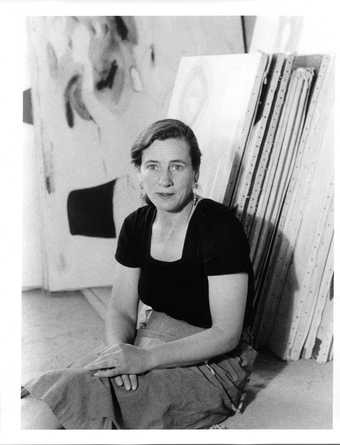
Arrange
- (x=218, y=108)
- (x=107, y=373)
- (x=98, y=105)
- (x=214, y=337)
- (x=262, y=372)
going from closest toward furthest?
(x=107, y=373) → (x=214, y=337) → (x=262, y=372) → (x=218, y=108) → (x=98, y=105)

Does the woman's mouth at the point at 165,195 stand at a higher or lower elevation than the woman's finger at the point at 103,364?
higher

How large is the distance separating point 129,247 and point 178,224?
19cm

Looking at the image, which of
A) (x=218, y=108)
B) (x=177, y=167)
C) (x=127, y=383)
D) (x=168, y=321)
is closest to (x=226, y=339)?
(x=168, y=321)

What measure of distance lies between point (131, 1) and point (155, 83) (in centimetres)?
83

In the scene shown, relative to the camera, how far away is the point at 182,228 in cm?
190

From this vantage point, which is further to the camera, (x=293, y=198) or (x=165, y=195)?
(x=293, y=198)

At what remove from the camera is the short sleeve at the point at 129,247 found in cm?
197

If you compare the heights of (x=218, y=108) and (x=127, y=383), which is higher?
(x=218, y=108)

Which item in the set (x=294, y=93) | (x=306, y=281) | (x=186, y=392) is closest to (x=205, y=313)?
(x=186, y=392)

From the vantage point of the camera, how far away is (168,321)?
194 centimetres

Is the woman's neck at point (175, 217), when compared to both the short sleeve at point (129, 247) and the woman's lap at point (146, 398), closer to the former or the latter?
the short sleeve at point (129, 247)

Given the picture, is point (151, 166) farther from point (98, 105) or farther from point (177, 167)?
point (98, 105)

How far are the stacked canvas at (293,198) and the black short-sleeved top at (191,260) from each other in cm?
39

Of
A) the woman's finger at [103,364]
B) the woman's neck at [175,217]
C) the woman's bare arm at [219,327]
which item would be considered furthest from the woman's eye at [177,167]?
the woman's finger at [103,364]
